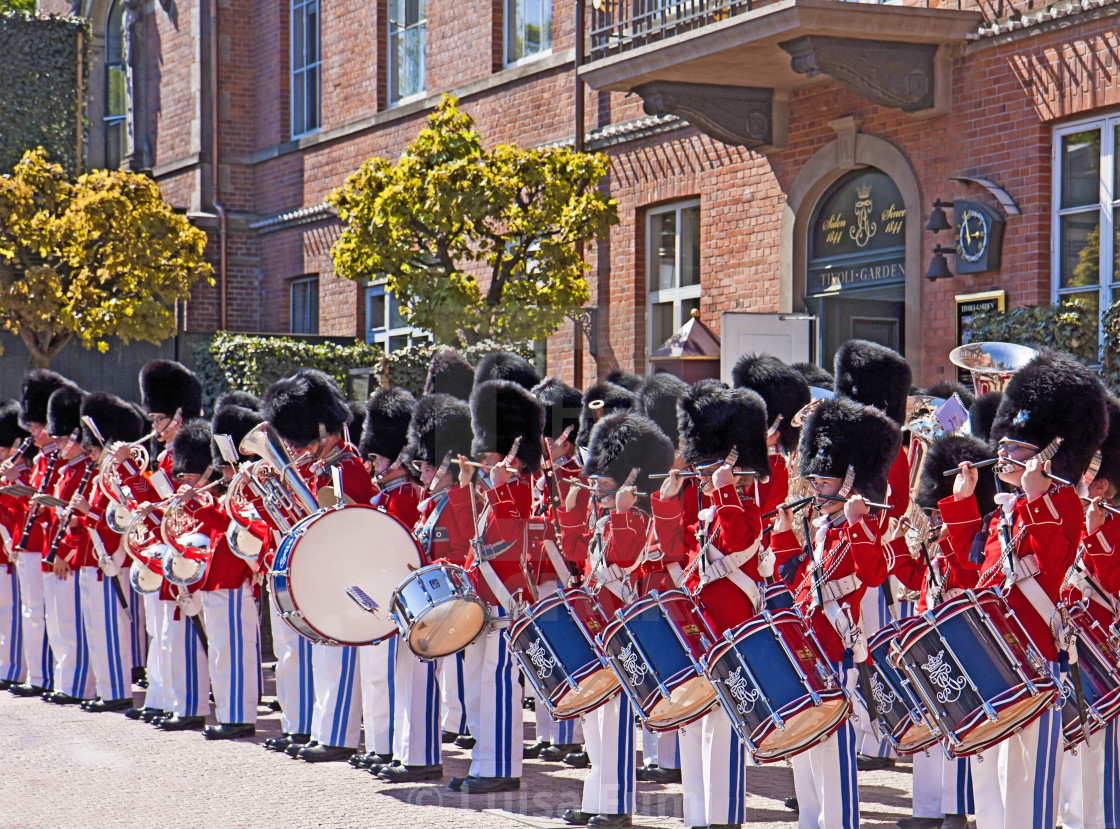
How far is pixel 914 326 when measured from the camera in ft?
39.6

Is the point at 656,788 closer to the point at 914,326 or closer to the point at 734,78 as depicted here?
the point at 914,326

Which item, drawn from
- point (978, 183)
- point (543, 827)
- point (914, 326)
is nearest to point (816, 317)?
point (914, 326)

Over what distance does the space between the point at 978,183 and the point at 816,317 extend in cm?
184

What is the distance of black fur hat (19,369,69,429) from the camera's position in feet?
34.9

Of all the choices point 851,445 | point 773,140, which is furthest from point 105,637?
point 773,140

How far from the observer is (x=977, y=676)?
494 cm

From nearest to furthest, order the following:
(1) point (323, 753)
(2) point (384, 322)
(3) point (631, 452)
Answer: (3) point (631, 452)
(1) point (323, 753)
(2) point (384, 322)

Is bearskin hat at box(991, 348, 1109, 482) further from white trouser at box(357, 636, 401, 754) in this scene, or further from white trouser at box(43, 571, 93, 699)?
white trouser at box(43, 571, 93, 699)

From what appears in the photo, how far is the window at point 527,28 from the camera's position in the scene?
16.4m

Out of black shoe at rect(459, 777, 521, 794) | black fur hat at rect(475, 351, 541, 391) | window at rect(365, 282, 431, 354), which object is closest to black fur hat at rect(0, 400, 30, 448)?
black fur hat at rect(475, 351, 541, 391)

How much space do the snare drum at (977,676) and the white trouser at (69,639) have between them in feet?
19.7

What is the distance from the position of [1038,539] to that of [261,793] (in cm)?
345

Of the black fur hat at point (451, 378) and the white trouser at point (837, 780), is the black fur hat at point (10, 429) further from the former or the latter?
the white trouser at point (837, 780)

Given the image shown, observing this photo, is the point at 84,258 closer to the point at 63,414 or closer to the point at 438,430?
the point at 63,414
